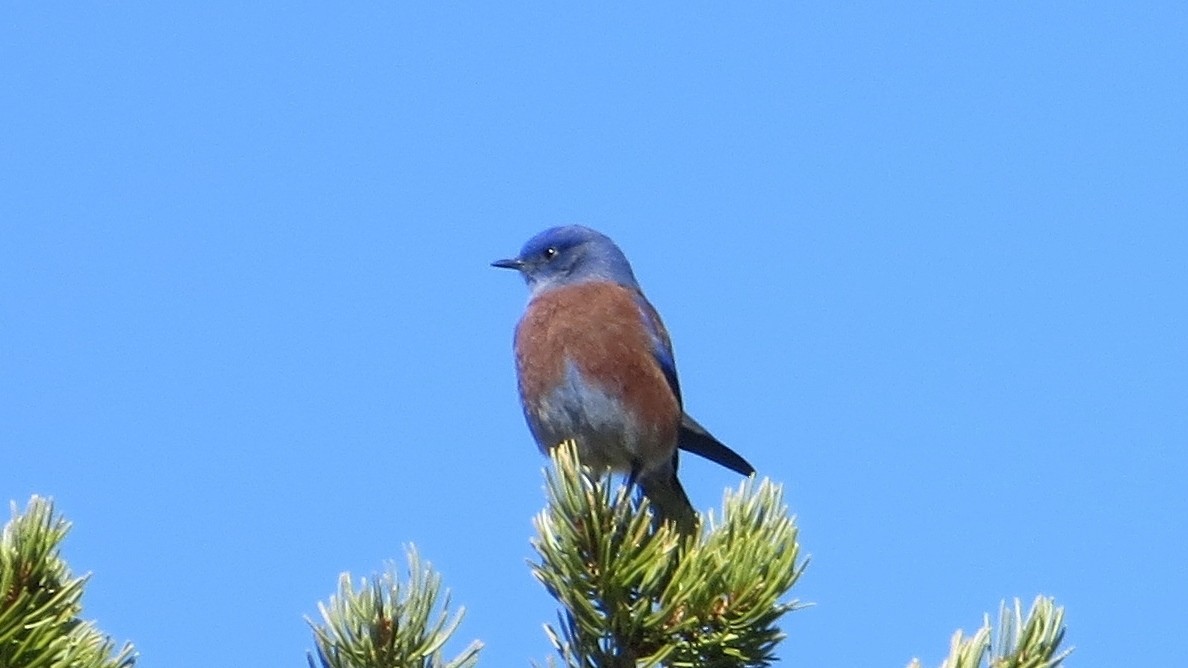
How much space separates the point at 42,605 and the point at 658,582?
1.10m

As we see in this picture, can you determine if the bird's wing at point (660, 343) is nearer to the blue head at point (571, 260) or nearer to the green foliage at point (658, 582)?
the blue head at point (571, 260)

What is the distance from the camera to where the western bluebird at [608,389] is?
5.75 m

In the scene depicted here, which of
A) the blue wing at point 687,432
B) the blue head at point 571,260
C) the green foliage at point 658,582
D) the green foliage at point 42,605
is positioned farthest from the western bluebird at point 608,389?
the green foliage at point 42,605

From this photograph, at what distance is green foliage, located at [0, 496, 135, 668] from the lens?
2.21 meters

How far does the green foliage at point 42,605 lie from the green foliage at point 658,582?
0.83 metres

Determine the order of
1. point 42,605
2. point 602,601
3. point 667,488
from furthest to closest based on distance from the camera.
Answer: point 667,488
point 602,601
point 42,605

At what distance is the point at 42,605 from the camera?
7.55 ft

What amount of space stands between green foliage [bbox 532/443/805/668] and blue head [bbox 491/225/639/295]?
378 centimetres

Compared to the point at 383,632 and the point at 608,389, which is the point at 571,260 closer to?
the point at 608,389

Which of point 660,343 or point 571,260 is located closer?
point 660,343

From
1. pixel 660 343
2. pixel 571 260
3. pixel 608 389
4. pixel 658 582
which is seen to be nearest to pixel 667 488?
pixel 608 389

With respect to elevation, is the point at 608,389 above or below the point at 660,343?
below

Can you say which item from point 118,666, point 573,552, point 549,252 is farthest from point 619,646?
point 549,252

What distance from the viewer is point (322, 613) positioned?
248cm
